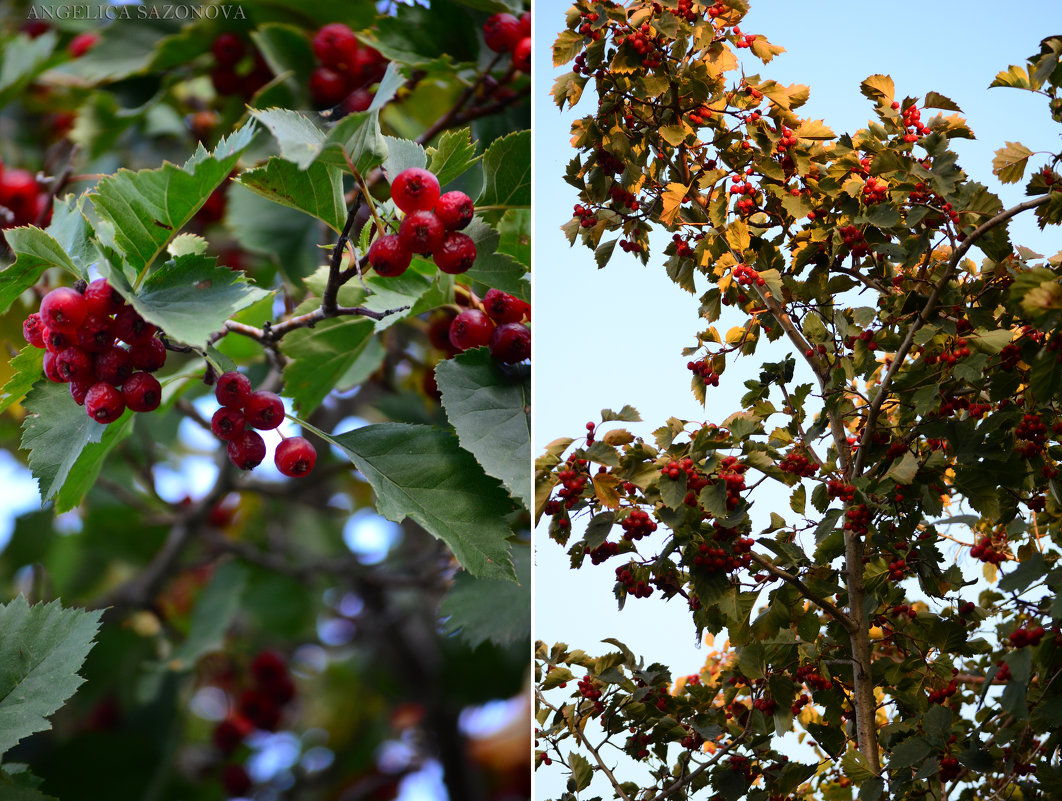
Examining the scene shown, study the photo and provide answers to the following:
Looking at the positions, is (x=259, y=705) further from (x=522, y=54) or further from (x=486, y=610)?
(x=522, y=54)

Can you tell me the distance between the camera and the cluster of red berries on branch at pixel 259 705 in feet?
4.45

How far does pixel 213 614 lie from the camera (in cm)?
113

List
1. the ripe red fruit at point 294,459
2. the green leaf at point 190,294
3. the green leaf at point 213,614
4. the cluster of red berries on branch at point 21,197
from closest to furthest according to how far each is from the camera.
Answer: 1. the green leaf at point 190,294
2. the ripe red fruit at point 294,459
3. the cluster of red berries on branch at point 21,197
4. the green leaf at point 213,614

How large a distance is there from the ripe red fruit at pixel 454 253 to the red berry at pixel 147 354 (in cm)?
19

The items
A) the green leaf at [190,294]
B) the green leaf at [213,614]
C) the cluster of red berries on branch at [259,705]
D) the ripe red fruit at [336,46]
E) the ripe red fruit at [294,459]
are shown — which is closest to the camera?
the green leaf at [190,294]

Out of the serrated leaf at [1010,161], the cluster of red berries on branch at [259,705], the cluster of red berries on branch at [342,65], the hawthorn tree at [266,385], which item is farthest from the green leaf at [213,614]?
the serrated leaf at [1010,161]

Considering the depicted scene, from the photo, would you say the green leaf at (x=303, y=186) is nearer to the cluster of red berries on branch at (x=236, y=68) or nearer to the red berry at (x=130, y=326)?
the red berry at (x=130, y=326)

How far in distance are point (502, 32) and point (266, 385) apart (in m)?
0.43

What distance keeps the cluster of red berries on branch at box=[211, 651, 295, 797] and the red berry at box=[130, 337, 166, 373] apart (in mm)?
952

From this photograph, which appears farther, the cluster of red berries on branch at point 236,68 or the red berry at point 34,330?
the cluster of red berries on branch at point 236,68

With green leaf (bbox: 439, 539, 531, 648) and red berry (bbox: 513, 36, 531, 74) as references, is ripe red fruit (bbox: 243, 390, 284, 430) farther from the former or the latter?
red berry (bbox: 513, 36, 531, 74)

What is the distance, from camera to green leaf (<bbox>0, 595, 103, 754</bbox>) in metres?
0.56

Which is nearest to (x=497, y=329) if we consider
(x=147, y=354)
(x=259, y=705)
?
(x=147, y=354)

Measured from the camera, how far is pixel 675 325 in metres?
1.17
